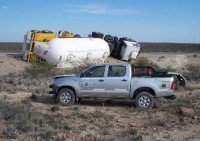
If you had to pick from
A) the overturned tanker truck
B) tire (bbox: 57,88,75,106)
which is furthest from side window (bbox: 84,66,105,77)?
Result: the overturned tanker truck

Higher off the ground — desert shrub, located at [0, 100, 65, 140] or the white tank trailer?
the white tank trailer

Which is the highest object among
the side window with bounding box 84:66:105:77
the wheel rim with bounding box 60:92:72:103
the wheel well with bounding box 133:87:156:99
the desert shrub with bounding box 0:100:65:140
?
the side window with bounding box 84:66:105:77

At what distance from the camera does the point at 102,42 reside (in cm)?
3581

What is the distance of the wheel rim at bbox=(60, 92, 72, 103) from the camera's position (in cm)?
1688

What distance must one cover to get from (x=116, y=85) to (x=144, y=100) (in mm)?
1140

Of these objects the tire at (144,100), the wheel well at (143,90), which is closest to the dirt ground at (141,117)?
the tire at (144,100)

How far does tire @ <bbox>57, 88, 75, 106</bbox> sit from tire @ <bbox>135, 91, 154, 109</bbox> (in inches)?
92.9

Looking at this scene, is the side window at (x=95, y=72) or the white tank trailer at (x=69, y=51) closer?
the side window at (x=95, y=72)

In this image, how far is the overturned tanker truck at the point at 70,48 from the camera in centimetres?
3266

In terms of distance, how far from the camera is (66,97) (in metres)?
16.9

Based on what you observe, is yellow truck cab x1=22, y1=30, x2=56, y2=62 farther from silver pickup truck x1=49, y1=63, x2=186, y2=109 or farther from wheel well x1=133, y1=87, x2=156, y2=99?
wheel well x1=133, y1=87, x2=156, y2=99

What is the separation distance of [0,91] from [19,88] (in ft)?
3.89

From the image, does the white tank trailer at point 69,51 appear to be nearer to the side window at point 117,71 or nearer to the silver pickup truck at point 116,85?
the silver pickup truck at point 116,85

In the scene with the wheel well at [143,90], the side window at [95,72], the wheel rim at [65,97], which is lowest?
the wheel rim at [65,97]
